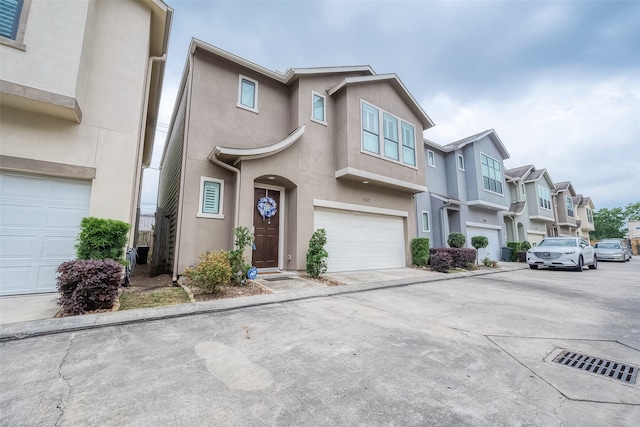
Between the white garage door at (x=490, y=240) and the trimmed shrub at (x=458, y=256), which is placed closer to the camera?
the trimmed shrub at (x=458, y=256)

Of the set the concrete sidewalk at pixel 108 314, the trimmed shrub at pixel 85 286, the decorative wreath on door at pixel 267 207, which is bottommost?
the concrete sidewalk at pixel 108 314

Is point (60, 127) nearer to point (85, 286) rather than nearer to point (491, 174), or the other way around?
point (85, 286)

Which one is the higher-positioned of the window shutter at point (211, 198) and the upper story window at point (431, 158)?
the upper story window at point (431, 158)

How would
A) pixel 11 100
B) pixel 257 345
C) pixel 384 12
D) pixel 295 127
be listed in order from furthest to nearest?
pixel 384 12
pixel 295 127
pixel 11 100
pixel 257 345

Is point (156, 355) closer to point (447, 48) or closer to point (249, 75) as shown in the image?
point (249, 75)

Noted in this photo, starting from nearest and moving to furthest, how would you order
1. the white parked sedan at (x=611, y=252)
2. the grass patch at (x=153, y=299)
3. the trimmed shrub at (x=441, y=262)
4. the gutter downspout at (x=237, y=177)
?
the grass patch at (x=153, y=299), the gutter downspout at (x=237, y=177), the trimmed shrub at (x=441, y=262), the white parked sedan at (x=611, y=252)

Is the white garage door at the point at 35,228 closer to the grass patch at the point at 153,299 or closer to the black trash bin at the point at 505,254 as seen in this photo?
the grass patch at the point at 153,299

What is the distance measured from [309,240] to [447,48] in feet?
39.4

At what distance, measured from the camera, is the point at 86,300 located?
416 centimetres

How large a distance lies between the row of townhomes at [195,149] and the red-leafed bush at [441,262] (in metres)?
1.28

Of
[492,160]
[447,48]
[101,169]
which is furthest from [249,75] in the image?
[492,160]

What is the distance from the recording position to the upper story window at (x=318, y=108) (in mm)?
9740

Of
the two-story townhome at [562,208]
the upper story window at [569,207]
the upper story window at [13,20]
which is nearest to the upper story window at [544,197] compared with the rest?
the two-story townhome at [562,208]

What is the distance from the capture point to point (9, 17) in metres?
5.13
